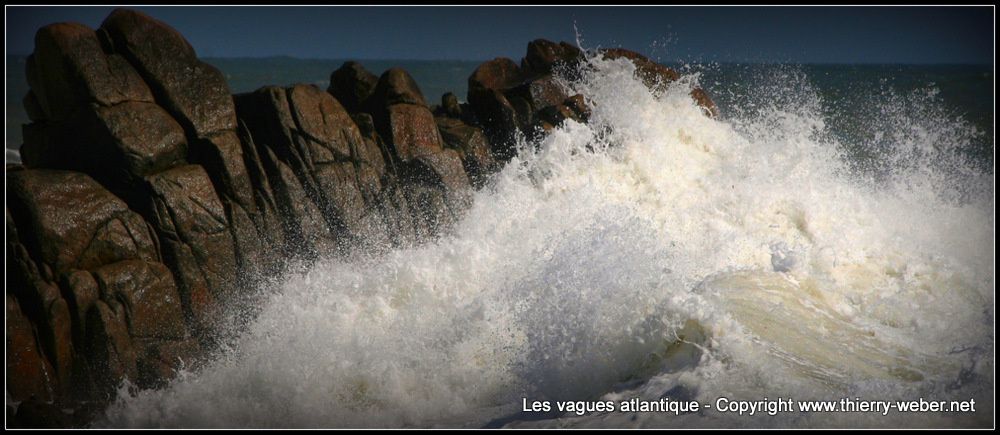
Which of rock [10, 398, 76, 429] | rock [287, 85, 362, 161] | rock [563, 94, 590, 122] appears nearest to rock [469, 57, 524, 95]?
rock [563, 94, 590, 122]

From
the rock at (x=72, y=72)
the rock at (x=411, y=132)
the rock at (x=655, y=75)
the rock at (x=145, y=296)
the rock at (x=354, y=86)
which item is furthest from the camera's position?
the rock at (x=655, y=75)

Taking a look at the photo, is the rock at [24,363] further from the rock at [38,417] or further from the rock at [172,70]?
the rock at [172,70]

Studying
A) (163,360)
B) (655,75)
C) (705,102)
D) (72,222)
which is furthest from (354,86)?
(705,102)

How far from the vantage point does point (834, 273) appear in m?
6.53

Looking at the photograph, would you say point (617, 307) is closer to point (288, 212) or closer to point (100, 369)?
point (288, 212)

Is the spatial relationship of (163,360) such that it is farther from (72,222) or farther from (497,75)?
(497,75)

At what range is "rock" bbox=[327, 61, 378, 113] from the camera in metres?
8.30

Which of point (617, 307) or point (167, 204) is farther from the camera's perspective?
point (167, 204)

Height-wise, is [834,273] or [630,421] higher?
[834,273]

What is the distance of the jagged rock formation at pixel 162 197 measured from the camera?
17.8 feet

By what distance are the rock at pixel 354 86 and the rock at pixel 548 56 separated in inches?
101

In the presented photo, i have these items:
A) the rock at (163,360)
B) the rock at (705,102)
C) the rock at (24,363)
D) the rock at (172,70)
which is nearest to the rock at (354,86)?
the rock at (172,70)

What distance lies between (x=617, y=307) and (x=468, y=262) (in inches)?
76.0

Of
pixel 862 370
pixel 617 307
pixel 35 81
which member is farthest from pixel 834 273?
pixel 35 81
